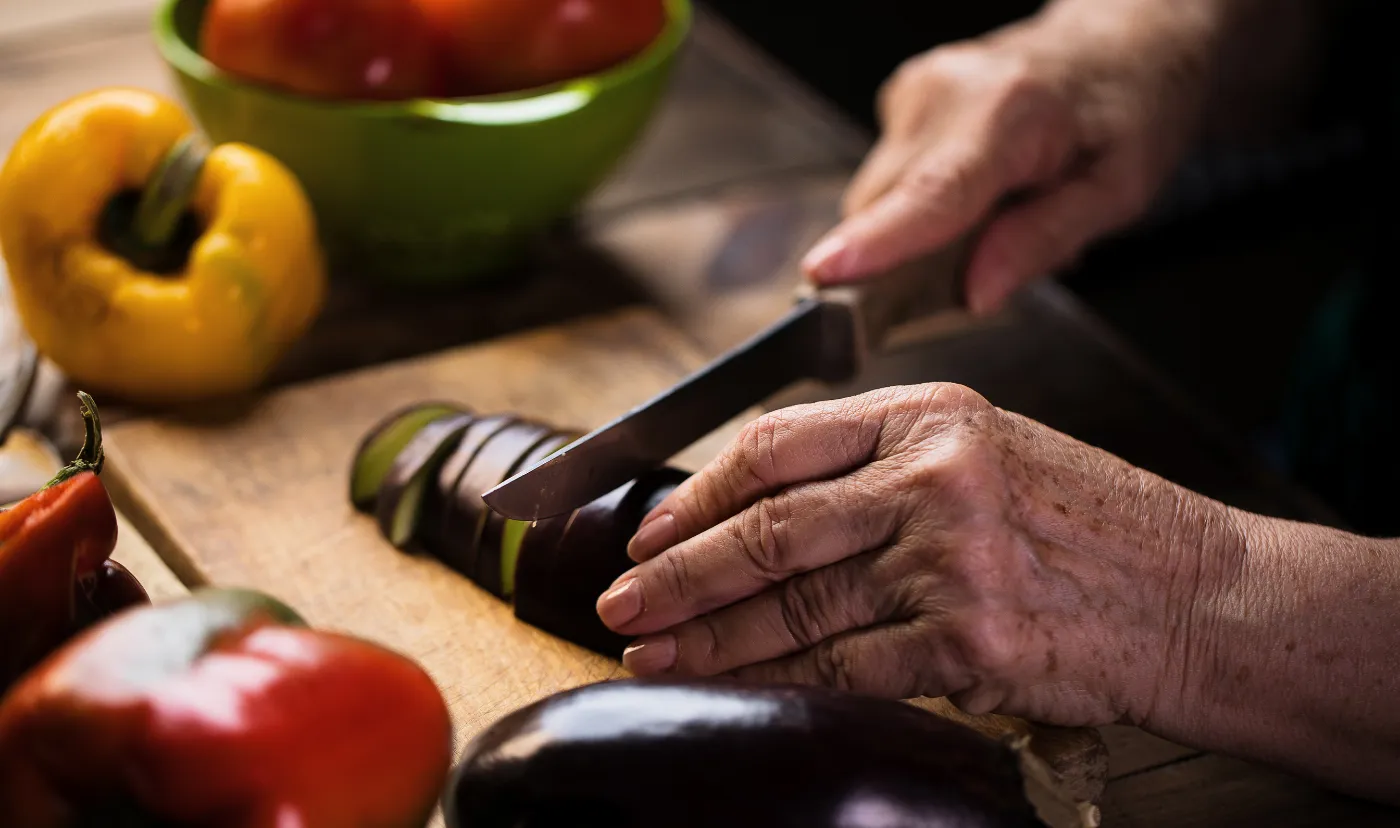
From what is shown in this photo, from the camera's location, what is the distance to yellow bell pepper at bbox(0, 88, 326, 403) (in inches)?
69.7

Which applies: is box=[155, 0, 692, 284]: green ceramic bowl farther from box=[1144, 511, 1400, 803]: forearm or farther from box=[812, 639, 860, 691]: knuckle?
box=[1144, 511, 1400, 803]: forearm

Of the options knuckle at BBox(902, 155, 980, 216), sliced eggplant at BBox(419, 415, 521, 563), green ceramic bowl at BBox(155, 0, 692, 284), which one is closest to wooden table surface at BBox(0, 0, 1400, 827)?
green ceramic bowl at BBox(155, 0, 692, 284)

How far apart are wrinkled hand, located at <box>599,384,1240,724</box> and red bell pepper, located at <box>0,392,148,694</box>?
0.46 m

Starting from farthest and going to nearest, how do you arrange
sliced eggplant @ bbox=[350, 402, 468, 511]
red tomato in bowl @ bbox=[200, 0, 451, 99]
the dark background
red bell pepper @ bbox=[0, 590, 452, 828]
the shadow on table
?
the dark background, the shadow on table, red tomato in bowl @ bbox=[200, 0, 451, 99], sliced eggplant @ bbox=[350, 402, 468, 511], red bell pepper @ bbox=[0, 590, 452, 828]

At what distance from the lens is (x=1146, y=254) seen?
3.19 m

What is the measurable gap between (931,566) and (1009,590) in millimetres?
75

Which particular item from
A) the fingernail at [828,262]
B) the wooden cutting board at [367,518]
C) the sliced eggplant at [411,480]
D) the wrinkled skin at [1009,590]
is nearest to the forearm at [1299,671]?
the wrinkled skin at [1009,590]

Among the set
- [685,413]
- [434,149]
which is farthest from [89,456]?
[434,149]

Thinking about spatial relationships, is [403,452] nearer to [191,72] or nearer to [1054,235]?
[191,72]

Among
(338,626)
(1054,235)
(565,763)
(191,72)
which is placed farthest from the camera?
(1054,235)

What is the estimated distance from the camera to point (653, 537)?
1365mm

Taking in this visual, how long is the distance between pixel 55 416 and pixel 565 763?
116cm

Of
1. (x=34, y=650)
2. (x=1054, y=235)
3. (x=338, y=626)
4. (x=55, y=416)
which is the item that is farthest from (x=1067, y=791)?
(x=55, y=416)

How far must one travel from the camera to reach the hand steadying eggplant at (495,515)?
1.46 metres
